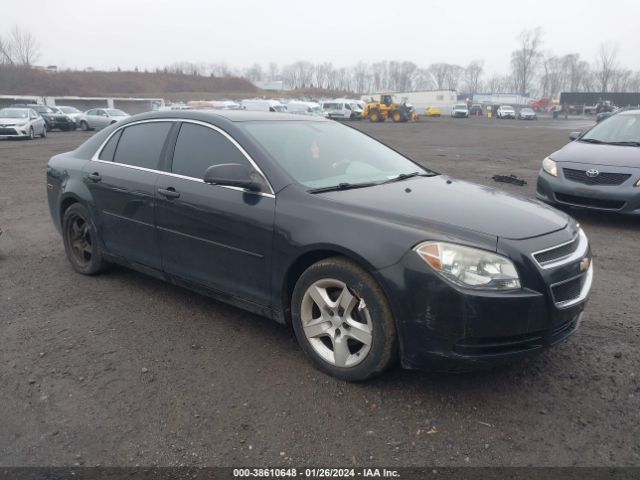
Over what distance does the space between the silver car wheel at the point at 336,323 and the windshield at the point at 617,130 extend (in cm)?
636

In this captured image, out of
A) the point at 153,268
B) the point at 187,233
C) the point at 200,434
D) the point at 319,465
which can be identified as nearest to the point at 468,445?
the point at 319,465

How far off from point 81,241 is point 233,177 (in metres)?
2.44

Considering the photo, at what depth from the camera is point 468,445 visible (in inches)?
107

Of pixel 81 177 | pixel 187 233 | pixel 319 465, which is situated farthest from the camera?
pixel 81 177

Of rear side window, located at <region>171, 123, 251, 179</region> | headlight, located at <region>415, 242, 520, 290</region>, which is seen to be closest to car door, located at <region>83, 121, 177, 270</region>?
rear side window, located at <region>171, 123, 251, 179</region>

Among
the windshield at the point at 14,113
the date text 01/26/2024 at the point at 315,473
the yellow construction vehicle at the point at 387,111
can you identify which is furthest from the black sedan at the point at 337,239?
the yellow construction vehicle at the point at 387,111

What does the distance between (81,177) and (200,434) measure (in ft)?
10.3

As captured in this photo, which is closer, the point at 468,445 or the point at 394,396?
the point at 468,445

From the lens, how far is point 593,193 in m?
7.07

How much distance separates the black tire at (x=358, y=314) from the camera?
10.0ft

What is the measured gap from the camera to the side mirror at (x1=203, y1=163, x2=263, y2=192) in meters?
3.56

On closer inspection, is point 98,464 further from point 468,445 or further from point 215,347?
point 468,445

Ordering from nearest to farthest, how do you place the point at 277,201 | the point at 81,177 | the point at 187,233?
the point at 277,201 < the point at 187,233 < the point at 81,177

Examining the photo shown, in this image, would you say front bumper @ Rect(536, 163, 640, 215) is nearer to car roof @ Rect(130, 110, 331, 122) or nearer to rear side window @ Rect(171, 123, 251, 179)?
car roof @ Rect(130, 110, 331, 122)
